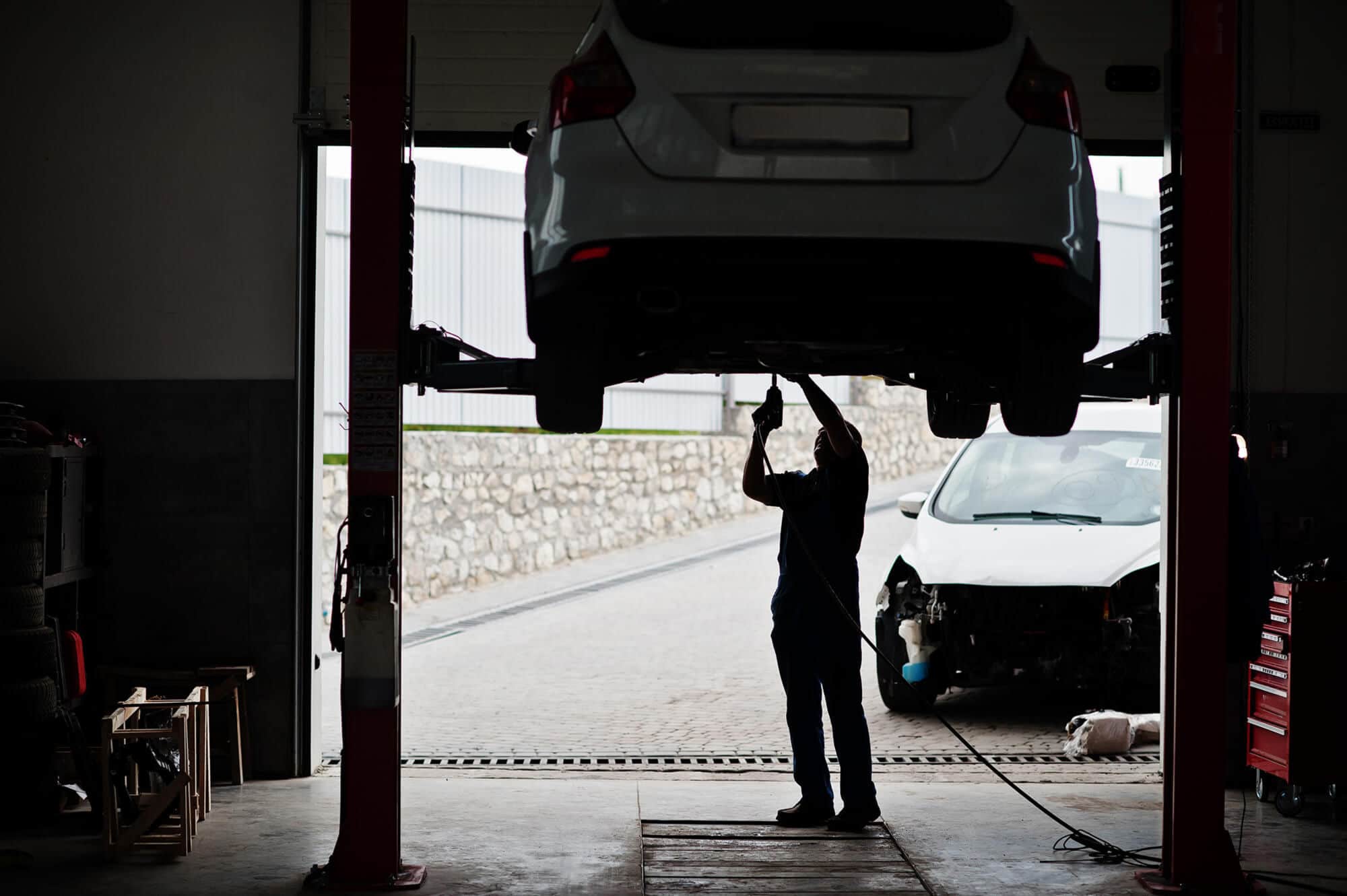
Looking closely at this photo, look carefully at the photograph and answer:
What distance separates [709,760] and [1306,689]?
2951mm

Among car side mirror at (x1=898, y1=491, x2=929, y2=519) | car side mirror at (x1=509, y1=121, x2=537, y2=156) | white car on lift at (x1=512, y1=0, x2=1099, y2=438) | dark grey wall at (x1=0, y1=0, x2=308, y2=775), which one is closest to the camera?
white car on lift at (x1=512, y1=0, x2=1099, y2=438)

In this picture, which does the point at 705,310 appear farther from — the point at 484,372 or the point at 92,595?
the point at 92,595

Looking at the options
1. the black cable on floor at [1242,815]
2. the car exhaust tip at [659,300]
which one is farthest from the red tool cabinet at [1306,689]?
the car exhaust tip at [659,300]

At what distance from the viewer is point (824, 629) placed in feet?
18.3

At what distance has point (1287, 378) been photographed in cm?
685

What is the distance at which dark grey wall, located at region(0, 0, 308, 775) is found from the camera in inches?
264

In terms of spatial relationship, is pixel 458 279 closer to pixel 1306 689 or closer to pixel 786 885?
pixel 1306 689

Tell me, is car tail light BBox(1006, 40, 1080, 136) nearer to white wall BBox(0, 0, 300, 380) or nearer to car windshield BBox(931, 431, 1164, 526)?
white wall BBox(0, 0, 300, 380)

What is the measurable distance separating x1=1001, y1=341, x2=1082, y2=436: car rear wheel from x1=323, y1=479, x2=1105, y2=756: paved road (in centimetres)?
361

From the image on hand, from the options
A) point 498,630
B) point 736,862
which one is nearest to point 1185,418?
point 736,862

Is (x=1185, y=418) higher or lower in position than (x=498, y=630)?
higher

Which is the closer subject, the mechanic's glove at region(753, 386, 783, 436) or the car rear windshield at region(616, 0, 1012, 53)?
the car rear windshield at region(616, 0, 1012, 53)

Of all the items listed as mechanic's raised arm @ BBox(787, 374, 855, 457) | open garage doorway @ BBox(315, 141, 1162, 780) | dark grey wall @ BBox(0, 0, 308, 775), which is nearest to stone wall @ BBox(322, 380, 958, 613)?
open garage doorway @ BBox(315, 141, 1162, 780)

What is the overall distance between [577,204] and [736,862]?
269cm
